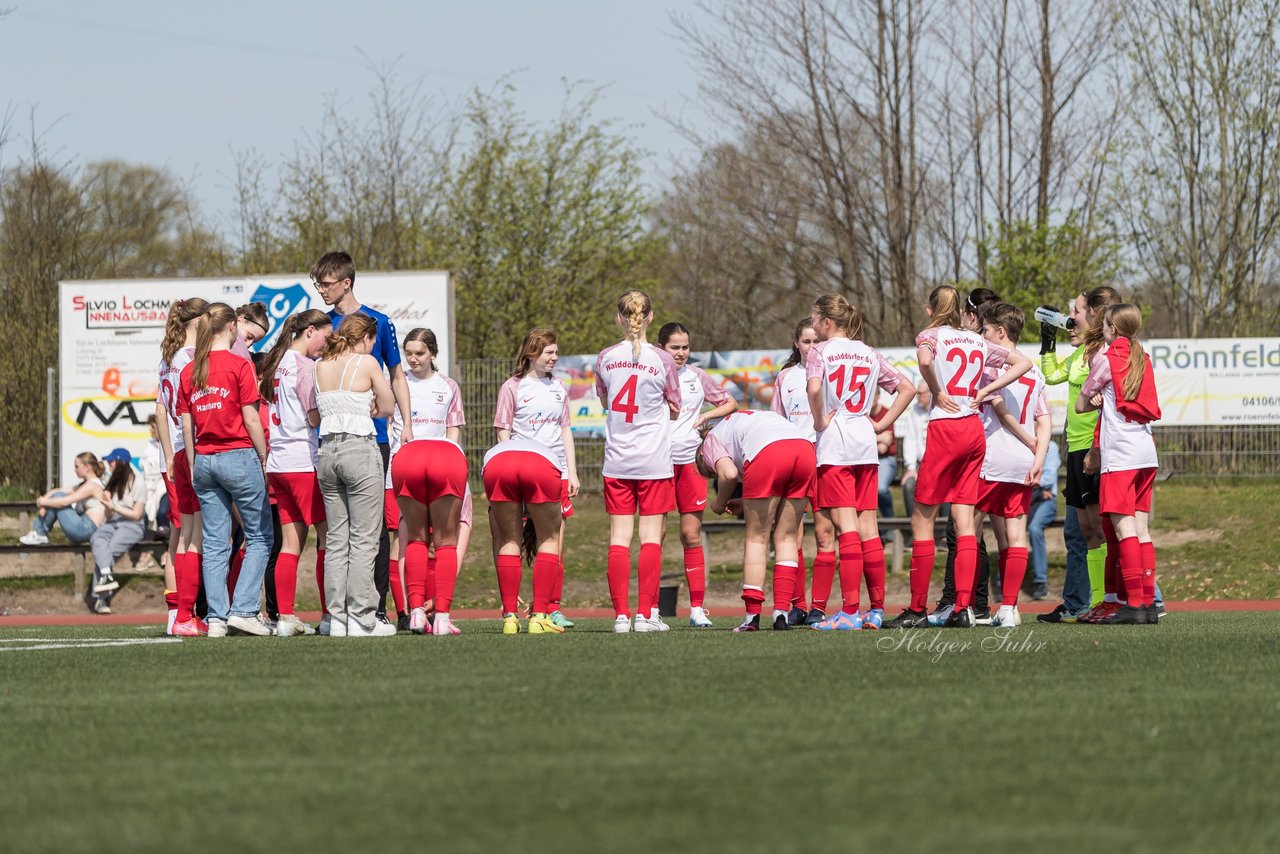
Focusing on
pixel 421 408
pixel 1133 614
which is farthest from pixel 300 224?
pixel 1133 614

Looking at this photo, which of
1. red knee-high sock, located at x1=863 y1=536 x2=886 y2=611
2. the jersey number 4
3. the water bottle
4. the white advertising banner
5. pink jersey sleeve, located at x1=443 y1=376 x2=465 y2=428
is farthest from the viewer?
the white advertising banner

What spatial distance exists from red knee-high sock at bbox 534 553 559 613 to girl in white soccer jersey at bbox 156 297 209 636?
1.95 metres

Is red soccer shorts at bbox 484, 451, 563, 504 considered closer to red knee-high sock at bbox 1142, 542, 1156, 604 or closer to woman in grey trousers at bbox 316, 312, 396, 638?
woman in grey trousers at bbox 316, 312, 396, 638

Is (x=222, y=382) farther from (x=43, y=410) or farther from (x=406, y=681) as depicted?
(x=43, y=410)

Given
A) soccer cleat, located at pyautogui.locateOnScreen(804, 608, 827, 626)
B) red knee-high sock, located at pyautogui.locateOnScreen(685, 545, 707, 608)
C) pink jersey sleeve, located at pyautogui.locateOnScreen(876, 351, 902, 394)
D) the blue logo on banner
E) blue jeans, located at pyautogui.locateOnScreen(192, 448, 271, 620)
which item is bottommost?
soccer cleat, located at pyautogui.locateOnScreen(804, 608, 827, 626)

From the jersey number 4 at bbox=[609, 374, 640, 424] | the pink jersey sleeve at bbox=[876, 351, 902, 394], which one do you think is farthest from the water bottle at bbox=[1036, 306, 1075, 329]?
the jersey number 4 at bbox=[609, 374, 640, 424]

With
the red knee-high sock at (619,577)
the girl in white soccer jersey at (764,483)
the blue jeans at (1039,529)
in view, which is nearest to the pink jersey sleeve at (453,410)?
the red knee-high sock at (619,577)

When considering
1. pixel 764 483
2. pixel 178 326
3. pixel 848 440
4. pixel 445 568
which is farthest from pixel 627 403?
pixel 178 326

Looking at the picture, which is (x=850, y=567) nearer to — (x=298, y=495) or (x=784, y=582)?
(x=784, y=582)

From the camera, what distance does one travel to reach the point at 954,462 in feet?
30.8

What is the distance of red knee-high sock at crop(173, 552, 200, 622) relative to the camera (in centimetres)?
952

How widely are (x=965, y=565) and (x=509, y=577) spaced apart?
2681 millimetres

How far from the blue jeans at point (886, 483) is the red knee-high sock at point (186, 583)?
11.1 meters

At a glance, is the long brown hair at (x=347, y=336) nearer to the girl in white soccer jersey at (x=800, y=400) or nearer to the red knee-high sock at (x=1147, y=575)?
the girl in white soccer jersey at (x=800, y=400)
